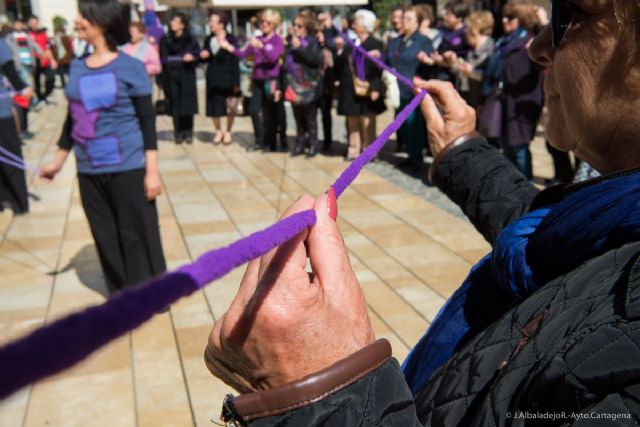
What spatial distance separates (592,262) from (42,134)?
1312cm

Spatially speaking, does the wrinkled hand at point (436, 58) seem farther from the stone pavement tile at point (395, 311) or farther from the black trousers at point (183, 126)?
the black trousers at point (183, 126)

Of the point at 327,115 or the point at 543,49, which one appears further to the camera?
the point at 327,115

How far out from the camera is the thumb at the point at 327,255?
0.94 m

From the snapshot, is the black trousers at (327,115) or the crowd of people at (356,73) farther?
the black trousers at (327,115)

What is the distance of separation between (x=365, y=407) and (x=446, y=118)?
1206mm

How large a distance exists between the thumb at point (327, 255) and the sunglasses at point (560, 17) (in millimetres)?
482

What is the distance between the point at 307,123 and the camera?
33.0 feet

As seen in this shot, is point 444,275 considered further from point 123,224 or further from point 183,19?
point 183,19

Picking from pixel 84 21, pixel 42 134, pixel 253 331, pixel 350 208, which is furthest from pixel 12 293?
pixel 42 134

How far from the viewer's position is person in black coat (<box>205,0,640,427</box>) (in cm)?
77

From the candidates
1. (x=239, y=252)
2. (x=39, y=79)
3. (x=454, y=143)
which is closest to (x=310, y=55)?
(x=454, y=143)

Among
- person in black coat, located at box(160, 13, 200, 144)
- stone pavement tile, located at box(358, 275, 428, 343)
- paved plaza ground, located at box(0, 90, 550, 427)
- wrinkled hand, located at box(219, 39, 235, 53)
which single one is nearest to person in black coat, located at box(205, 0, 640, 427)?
paved plaza ground, located at box(0, 90, 550, 427)

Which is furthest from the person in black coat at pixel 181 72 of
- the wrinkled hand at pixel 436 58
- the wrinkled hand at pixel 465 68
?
the wrinkled hand at pixel 465 68

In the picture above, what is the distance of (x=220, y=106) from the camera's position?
11102 mm
